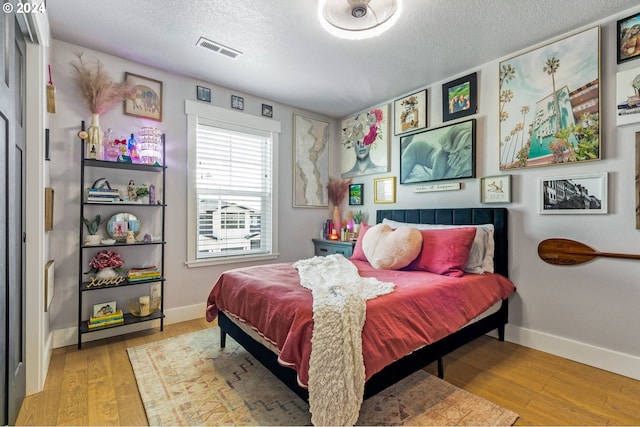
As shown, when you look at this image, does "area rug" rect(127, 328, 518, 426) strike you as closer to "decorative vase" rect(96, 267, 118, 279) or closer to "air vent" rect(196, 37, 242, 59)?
"decorative vase" rect(96, 267, 118, 279)

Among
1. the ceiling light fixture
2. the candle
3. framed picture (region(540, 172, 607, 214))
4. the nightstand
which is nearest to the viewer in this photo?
the ceiling light fixture

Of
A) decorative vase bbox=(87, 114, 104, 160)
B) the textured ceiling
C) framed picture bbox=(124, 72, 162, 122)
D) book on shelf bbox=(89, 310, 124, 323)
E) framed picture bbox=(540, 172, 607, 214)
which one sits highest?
the textured ceiling

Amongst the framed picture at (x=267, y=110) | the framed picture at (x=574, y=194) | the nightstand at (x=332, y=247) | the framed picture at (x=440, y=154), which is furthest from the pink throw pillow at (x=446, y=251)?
the framed picture at (x=267, y=110)

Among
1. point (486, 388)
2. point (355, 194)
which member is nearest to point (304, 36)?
point (355, 194)

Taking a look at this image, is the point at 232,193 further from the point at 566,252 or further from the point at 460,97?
the point at 566,252

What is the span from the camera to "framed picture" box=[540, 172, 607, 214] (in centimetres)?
214

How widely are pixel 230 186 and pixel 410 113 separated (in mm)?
2214

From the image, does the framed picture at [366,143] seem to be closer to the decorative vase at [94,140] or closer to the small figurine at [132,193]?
the small figurine at [132,193]

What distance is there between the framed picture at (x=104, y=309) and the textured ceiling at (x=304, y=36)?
2.22m

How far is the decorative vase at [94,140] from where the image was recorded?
8.04 ft

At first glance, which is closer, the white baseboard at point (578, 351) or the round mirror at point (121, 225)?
the white baseboard at point (578, 351)

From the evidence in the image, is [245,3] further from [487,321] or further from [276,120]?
[487,321]

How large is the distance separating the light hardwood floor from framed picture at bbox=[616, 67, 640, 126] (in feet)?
5.78

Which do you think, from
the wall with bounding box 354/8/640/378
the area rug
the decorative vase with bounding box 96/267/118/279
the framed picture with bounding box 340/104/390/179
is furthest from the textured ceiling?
the area rug
